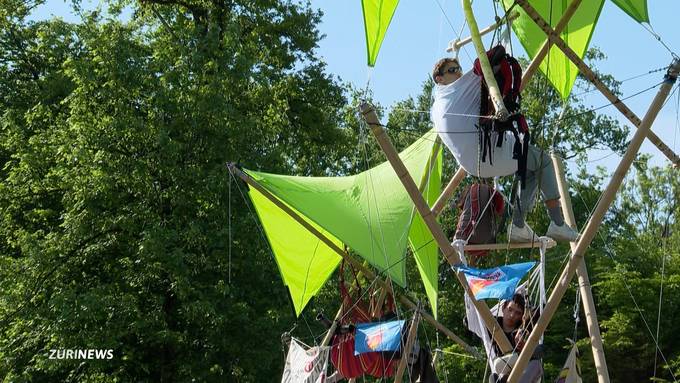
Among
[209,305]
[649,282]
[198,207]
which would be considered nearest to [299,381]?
[209,305]

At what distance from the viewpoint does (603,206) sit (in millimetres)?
6188

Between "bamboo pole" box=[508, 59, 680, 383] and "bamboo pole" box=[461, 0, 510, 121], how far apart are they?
0.89 m

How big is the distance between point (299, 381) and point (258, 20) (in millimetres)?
11637

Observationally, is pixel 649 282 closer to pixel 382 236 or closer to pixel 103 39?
pixel 103 39

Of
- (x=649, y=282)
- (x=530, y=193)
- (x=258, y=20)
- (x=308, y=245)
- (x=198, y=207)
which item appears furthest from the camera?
(x=649, y=282)

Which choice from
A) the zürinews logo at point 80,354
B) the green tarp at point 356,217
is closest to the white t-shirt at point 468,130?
the green tarp at point 356,217

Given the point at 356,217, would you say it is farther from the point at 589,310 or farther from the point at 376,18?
the point at 589,310

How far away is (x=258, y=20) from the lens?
20047mm

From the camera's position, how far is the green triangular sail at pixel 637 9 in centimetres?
819

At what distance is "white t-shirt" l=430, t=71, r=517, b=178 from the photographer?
623 centimetres

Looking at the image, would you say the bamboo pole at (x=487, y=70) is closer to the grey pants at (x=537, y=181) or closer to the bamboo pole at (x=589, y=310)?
the grey pants at (x=537, y=181)

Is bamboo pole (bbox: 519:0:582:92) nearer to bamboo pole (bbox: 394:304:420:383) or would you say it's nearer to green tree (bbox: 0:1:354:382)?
→ bamboo pole (bbox: 394:304:420:383)

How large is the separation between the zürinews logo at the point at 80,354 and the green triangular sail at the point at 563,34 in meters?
7.73

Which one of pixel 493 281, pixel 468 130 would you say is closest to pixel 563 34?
pixel 468 130
